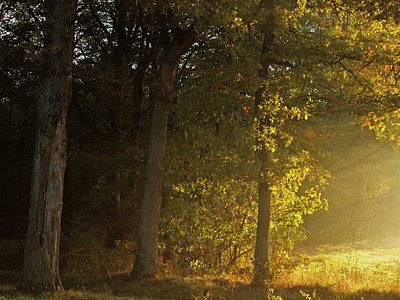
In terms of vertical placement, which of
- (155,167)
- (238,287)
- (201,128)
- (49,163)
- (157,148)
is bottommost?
(238,287)

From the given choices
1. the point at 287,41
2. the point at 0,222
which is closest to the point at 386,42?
the point at 287,41

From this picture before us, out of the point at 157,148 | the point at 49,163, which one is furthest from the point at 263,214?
the point at 49,163

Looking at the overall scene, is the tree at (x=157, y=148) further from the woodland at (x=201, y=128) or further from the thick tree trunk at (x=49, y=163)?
the thick tree trunk at (x=49, y=163)

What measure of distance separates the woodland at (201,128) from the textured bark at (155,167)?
3 cm

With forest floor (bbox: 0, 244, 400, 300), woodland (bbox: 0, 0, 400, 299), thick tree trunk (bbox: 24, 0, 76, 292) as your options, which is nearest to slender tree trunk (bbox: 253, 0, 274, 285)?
woodland (bbox: 0, 0, 400, 299)

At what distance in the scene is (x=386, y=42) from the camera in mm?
11016

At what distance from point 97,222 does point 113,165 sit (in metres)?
2.94

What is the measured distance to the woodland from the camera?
10125mm

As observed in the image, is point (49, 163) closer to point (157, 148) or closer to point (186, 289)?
point (157, 148)

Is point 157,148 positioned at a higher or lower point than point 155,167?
higher

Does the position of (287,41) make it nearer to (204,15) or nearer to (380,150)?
(204,15)

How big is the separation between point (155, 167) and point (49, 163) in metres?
3.54

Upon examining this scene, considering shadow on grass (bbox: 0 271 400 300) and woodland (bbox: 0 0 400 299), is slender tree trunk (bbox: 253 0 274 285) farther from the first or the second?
shadow on grass (bbox: 0 271 400 300)

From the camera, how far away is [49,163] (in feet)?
32.5
